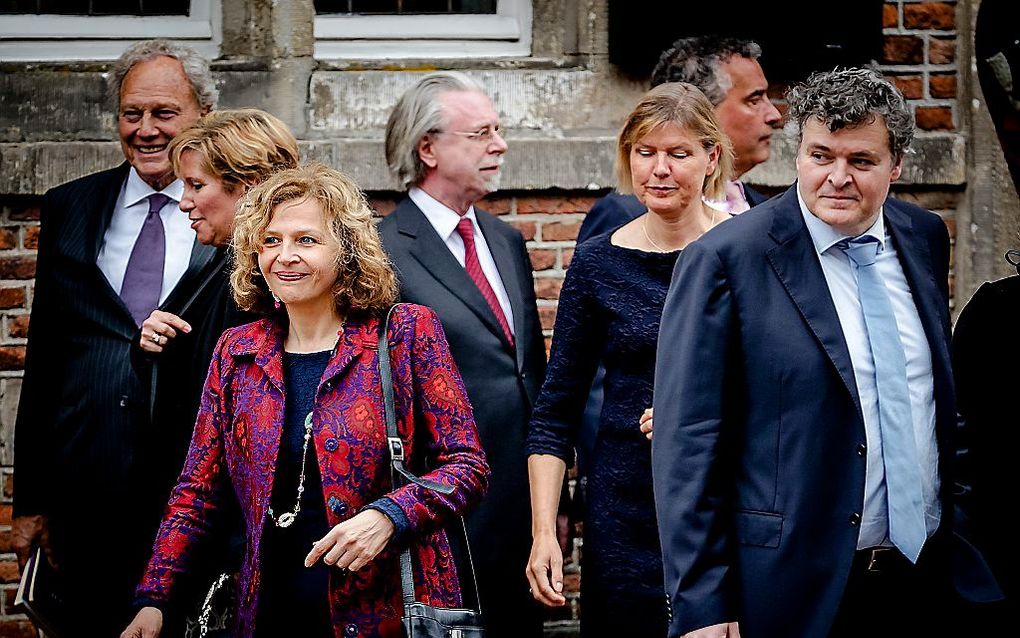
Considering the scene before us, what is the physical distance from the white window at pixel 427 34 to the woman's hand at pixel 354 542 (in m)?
2.72

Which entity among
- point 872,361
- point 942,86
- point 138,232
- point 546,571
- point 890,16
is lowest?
point 546,571

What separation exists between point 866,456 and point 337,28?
312 cm

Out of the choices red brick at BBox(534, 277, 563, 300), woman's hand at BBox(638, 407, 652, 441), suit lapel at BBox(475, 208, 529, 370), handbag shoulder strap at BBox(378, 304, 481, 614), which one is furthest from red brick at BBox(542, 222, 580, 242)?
handbag shoulder strap at BBox(378, 304, 481, 614)

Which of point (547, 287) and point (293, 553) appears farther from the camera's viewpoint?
point (547, 287)

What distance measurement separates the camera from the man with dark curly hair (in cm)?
254

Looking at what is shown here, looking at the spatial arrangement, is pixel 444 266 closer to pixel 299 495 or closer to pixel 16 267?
pixel 299 495

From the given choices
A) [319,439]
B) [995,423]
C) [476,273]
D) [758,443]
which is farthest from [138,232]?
[995,423]

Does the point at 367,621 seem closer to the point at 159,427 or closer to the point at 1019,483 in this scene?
the point at 159,427

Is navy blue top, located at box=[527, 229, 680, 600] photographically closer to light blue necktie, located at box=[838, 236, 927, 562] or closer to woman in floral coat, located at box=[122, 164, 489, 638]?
woman in floral coat, located at box=[122, 164, 489, 638]

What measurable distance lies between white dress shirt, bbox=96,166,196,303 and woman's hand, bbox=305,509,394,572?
4.03 feet

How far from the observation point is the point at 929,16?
4.88 m

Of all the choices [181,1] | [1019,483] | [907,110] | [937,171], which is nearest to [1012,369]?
[1019,483]

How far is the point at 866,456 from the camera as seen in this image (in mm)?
2555

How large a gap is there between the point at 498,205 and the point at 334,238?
1.93 meters
